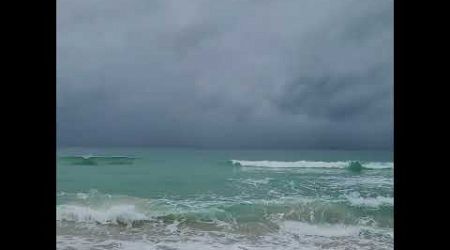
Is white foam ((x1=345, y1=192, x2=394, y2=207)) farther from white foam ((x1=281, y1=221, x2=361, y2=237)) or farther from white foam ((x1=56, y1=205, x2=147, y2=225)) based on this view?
white foam ((x1=56, y1=205, x2=147, y2=225))

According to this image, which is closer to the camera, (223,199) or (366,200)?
(366,200)

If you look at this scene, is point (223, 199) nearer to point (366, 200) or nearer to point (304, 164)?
point (304, 164)

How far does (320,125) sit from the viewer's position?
29.7ft

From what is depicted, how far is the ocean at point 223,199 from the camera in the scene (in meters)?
6.60

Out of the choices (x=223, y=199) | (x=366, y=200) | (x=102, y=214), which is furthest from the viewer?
(x=223, y=199)

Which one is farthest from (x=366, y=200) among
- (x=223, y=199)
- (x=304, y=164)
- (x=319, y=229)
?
(x=223, y=199)

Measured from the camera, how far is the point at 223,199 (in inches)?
302

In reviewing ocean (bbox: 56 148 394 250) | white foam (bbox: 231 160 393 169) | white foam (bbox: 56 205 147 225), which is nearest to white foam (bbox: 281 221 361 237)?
ocean (bbox: 56 148 394 250)

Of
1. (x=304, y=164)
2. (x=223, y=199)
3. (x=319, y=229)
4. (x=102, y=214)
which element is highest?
(x=304, y=164)

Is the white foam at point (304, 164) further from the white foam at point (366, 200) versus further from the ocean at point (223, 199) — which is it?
the white foam at point (366, 200)
